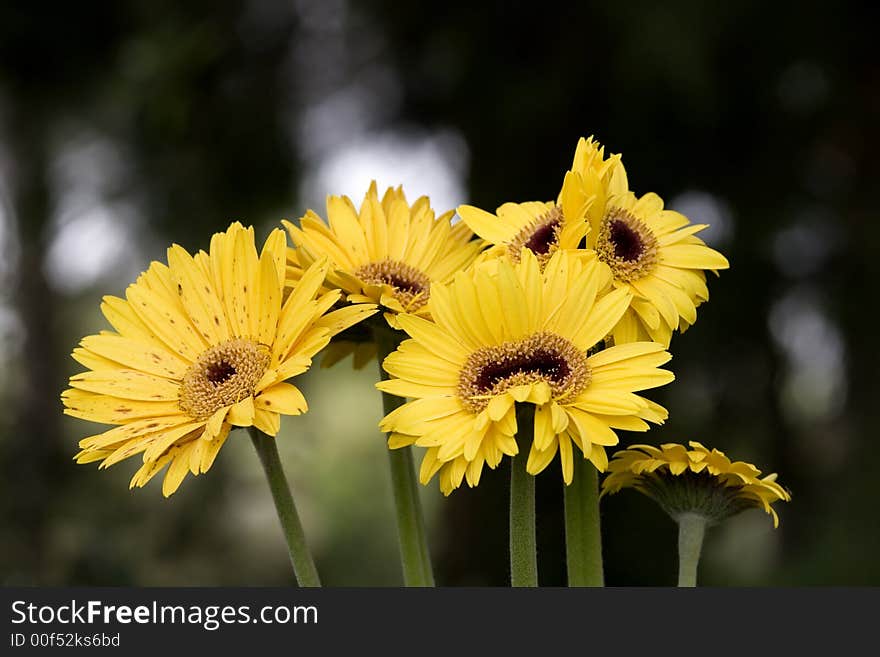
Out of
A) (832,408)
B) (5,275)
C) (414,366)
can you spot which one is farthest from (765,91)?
(5,275)

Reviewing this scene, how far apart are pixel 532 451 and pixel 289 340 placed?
114 mm

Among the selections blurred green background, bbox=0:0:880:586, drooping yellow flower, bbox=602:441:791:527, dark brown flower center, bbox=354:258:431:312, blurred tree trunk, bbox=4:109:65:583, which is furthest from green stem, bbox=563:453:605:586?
blurred tree trunk, bbox=4:109:65:583

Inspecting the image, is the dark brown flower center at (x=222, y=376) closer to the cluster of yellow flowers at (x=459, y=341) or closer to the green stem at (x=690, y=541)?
the cluster of yellow flowers at (x=459, y=341)

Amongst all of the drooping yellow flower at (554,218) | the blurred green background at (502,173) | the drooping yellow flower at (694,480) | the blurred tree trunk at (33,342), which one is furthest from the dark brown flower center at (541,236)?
the blurred tree trunk at (33,342)

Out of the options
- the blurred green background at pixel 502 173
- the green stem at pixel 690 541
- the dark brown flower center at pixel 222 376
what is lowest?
the green stem at pixel 690 541

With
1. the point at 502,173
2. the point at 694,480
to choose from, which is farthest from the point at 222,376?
the point at 502,173

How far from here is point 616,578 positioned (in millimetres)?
1590

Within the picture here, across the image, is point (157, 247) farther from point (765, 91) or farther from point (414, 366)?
point (414, 366)

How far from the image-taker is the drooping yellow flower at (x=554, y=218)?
0.43m

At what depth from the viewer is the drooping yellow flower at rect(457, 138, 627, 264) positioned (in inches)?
16.8

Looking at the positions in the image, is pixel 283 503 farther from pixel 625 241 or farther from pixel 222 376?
pixel 625 241

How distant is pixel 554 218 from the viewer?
48cm

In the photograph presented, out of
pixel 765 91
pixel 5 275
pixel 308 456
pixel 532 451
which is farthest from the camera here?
pixel 5 275

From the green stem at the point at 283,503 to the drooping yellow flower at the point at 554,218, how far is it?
5.3 inches
